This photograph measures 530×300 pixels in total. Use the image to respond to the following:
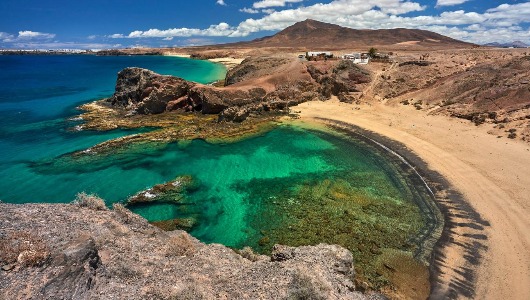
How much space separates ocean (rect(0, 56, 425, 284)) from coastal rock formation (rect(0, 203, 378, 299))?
4.47 metres

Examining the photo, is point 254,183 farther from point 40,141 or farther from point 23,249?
point 40,141

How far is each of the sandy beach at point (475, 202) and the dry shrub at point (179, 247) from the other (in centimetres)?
1019

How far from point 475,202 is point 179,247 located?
17.9 meters

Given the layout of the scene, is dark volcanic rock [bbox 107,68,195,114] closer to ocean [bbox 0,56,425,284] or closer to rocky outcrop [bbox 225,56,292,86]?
ocean [bbox 0,56,425,284]

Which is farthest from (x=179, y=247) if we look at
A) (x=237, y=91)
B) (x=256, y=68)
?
(x=256, y=68)

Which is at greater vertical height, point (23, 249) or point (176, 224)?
point (23, 249)

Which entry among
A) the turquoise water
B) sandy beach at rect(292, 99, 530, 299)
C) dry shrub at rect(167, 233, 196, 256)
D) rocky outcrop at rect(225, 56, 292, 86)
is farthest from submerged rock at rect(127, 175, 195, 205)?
→ rocky outcrop at rect(225, 56, 292, 86)

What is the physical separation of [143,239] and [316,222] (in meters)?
9.71

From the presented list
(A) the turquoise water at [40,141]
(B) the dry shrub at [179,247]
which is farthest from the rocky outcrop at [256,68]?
(B) the dry shrub at [179,247]

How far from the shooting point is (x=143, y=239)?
1239cm

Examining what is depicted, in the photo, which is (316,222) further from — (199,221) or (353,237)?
(199,221)

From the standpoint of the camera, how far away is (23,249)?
9.60m

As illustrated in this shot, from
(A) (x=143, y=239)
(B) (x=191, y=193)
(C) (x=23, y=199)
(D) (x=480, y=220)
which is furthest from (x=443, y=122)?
(C) (x=23, y=199)

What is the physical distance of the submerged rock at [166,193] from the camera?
20.8 m
